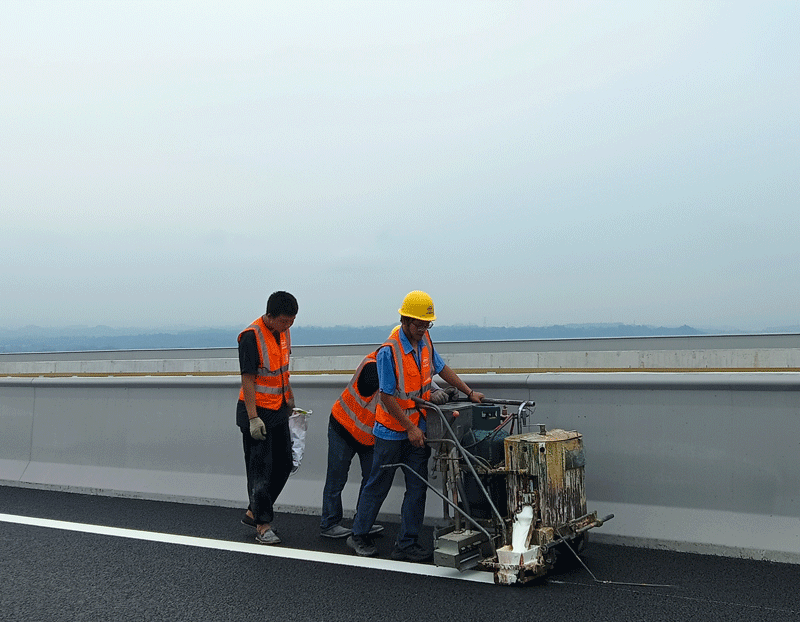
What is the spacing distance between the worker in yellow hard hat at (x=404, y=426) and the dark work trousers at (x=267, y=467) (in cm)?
79

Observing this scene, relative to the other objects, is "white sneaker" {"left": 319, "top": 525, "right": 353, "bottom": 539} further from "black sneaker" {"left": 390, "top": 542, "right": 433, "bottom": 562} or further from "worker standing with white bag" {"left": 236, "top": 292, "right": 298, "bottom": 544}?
"black sneaker" {"left": 390, "top": 542, "right": 433, "bottom": 562}

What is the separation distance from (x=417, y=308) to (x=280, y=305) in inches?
47.7

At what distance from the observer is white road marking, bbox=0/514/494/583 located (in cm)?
514

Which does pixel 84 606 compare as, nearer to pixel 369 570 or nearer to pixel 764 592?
pixel 369 570

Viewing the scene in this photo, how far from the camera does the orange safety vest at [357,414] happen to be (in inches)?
245

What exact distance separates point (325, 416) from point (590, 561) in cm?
294

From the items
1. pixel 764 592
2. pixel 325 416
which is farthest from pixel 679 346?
pixel 764 592

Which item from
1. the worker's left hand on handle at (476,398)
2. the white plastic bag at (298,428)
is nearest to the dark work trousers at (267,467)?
the white plastic bag at (298,428)

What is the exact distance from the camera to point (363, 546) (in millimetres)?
5730

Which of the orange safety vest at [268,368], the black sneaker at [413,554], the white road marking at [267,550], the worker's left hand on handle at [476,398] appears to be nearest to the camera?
the white road marking at [267,550]

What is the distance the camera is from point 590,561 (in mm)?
5309

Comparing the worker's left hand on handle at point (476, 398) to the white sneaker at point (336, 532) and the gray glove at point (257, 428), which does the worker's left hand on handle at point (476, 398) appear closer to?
the white sneaker at point (336, 532)

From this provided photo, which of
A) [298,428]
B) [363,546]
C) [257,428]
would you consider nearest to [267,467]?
[257,428]

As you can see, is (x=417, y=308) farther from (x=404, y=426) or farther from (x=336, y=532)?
(x=336, y=532)
